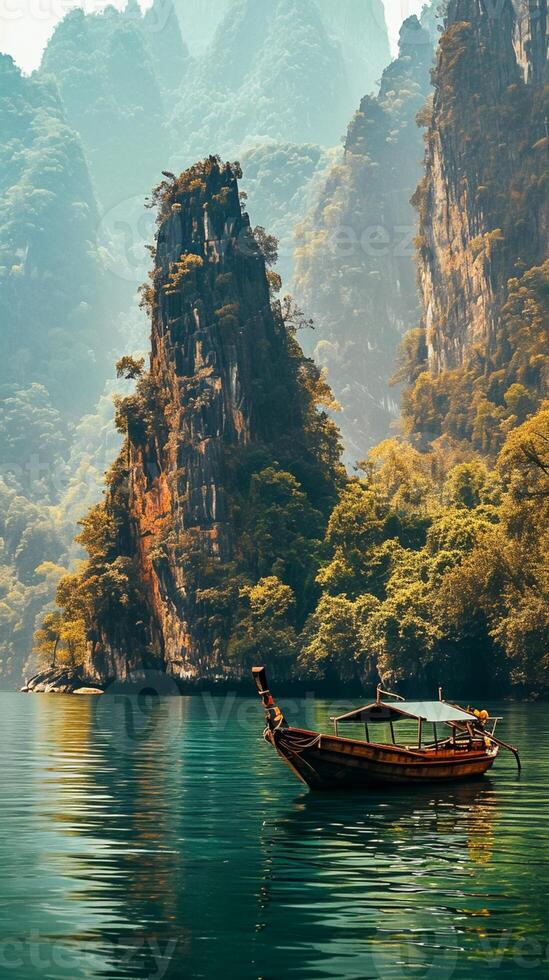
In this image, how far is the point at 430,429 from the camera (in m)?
178

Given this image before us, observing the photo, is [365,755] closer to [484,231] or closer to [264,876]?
[264,876]

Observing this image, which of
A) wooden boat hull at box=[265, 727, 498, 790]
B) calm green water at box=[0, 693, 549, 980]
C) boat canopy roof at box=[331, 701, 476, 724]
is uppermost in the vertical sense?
boat canopy roof at box=[331, 701, 476, 724]

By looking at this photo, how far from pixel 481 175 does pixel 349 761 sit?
142 metres

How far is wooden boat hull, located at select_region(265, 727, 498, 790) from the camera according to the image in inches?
1711

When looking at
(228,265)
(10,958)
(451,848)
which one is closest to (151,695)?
A: (228,265)

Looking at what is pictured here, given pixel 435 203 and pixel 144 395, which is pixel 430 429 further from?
pixel 144 395

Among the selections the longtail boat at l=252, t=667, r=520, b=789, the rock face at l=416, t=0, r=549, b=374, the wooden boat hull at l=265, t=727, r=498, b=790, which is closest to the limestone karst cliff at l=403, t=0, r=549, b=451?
the rock face at l=416, t=0, r=549, b=374

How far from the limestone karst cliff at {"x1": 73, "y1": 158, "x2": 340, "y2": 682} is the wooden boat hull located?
282 feet

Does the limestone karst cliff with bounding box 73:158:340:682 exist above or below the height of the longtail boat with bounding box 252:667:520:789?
above

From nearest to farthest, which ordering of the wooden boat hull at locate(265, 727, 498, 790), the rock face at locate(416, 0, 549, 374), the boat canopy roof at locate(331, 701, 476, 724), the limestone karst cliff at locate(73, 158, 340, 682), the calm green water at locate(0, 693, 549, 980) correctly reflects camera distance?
the calm green water at locate(0, 693, 549, 980) → the wooden boat hull at locate(265, 727, 498, 790) → the boat canopy roof at locate(331, 701, 476, 724) → the limestone karst cliff at locate(73, 158, 340, 682) → the rock face at locate(416, 0, 549, 374)

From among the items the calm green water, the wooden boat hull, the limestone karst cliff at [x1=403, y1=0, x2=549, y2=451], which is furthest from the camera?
the limestone karst cliff at [x1=403, y1=0, x2=549, y2=451]

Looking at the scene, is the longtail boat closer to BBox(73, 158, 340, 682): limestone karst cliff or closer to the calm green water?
the calm green water

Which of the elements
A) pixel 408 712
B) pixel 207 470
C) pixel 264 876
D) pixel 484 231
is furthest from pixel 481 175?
pixel 264 876

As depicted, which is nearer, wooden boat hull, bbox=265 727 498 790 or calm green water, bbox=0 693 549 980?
calm green water, bbox=0 693 549 980
